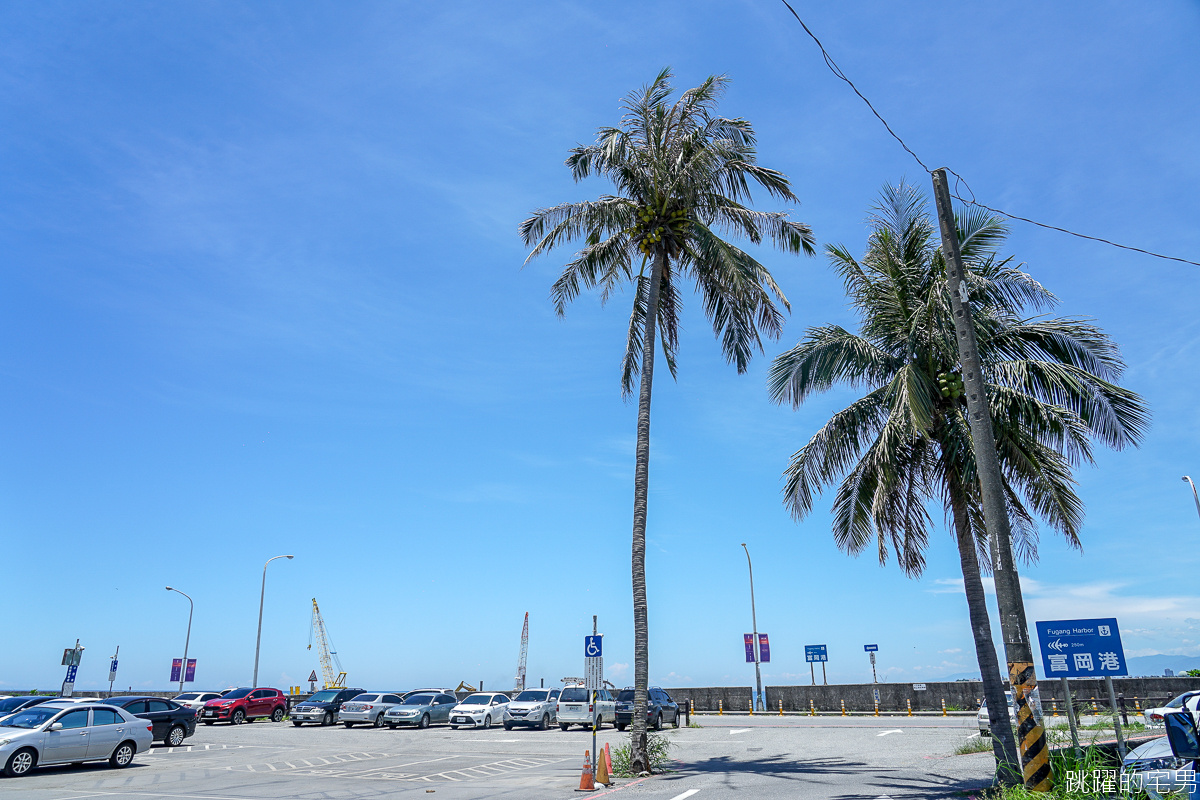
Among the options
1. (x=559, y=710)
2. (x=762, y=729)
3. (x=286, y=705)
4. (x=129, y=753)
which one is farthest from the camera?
(x=286, y=705)

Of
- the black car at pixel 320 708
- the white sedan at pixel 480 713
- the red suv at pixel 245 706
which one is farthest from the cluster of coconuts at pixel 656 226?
the red suv at pixel 245 706

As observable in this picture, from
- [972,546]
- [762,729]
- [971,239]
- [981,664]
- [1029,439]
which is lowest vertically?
[762,729]

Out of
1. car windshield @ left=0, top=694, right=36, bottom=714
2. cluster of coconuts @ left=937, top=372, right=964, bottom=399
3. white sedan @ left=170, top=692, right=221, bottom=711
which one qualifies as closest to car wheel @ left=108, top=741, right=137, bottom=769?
car windshield @ left=0, top=694, right=36, bottom=714

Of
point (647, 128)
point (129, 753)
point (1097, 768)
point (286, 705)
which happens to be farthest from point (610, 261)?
point (286, 705)

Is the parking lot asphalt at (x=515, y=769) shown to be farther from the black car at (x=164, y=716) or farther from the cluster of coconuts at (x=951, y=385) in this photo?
the cluster of coconuts at (x=951, y=385)

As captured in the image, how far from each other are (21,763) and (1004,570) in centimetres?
1925

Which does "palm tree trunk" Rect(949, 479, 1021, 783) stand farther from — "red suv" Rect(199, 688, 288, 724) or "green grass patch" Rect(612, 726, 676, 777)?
"red suv" Rect(199, 688, 288, 724)

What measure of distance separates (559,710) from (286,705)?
1724cm

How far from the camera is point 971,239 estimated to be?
634 inches

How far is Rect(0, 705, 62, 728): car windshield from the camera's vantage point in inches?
679

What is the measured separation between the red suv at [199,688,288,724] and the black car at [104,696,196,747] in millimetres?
11774

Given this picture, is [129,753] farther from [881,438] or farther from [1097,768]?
[1097,768]

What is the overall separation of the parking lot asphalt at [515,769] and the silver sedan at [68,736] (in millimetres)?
397

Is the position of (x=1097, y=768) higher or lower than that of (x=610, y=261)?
lower
